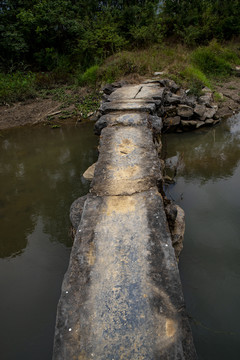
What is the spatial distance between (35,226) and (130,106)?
8.04 ft

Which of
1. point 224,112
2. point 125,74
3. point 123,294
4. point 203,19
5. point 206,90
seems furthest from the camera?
point 203,19

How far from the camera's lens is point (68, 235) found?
3084 millimetres

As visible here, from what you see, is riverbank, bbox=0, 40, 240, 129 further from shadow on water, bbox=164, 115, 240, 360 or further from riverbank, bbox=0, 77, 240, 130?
shadow on water, bbox=164, 115, 240, 360

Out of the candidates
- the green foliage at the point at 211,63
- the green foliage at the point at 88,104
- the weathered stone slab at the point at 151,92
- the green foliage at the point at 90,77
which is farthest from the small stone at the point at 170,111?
the green foliage at the point at 211,63

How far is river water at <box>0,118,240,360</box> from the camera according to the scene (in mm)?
2107

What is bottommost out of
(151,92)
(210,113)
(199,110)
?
(210,113)

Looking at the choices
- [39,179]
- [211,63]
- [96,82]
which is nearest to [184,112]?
[96,82]

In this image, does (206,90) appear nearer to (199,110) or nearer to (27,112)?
(199,110)

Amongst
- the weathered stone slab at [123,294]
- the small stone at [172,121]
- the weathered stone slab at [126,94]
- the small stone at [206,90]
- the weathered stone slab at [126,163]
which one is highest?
the weathered stone slab at [126,94]

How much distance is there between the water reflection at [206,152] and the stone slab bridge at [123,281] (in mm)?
1560

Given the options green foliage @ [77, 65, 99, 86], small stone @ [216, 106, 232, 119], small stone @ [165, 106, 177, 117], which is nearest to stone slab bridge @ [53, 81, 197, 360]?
small stone @ [165, 106, 177, 117]

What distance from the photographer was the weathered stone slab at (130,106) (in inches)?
163

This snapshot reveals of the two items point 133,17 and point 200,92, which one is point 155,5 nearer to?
point 133,17

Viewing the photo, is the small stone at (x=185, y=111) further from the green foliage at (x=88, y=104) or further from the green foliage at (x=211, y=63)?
the green foliage at (x=211, y=63)
